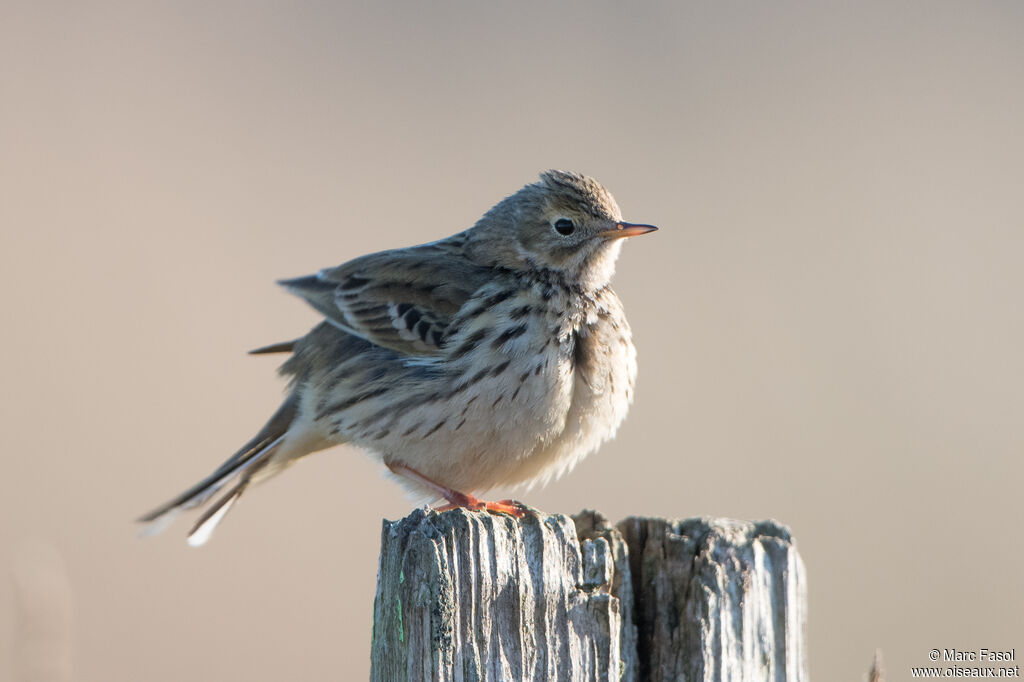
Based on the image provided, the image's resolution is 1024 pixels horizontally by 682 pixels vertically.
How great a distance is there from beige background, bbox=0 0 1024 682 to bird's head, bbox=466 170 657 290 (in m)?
3.51

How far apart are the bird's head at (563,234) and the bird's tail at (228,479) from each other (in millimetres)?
1261

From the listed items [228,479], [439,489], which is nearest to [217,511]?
[228,479]

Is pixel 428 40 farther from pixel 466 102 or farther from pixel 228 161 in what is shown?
pixel 228 161

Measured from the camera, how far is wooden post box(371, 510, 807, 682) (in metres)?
3.24

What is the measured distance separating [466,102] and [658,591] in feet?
38.2

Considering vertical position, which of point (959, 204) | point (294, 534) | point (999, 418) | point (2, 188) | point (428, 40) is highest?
point (428, 40)

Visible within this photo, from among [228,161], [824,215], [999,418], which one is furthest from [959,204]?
[228,161]

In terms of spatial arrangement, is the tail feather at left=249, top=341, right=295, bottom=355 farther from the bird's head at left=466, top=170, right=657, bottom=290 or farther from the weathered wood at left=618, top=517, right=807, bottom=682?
the weathered wood at left=618, top=517, right=807, bottom=682

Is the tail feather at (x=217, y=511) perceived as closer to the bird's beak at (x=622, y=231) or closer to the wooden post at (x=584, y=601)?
the bird's beak at (x=622, y=231)

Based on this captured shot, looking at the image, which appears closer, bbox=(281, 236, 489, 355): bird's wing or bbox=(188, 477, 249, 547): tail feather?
bbox=(281, 236, 489, 355): bird's wing

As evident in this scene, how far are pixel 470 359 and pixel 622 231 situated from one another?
3.30 ft

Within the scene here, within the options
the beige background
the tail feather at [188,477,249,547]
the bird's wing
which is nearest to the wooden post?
the bird's wing

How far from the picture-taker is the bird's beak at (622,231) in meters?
5.87

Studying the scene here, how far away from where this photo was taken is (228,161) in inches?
527
